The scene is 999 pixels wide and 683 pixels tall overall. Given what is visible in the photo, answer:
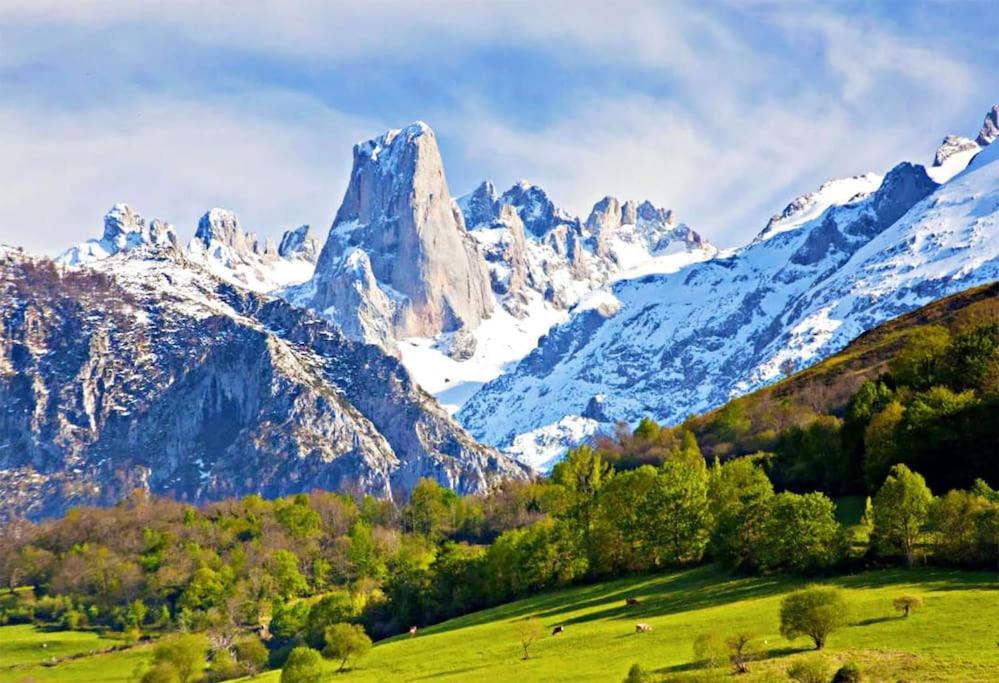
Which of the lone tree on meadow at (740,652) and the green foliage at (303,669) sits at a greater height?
the green foliage at (303,669)

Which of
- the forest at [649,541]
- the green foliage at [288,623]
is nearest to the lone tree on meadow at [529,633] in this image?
the forest at [649,541]

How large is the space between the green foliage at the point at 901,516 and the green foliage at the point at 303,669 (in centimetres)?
4687

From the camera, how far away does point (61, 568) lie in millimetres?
191250

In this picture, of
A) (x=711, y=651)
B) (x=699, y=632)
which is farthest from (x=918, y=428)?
(x=711, y=651)

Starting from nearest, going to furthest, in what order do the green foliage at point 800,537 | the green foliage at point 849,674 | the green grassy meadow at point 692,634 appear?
the green foliage at point 849,674 < the green grassy meadow at point 692,634 < the green foliage at point 800,537

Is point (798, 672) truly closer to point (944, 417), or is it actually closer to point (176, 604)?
point (944, 417)

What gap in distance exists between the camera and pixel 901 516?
8619 centimetres

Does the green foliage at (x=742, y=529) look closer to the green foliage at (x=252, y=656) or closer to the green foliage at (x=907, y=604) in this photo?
the green foliage at (x=907, y=604)

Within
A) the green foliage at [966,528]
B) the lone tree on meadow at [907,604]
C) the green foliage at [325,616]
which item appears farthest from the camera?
the green foliage at [325,616]

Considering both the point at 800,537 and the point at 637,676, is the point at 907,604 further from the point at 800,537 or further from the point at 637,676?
the point at 800,537

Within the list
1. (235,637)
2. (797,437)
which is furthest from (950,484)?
(235,637)

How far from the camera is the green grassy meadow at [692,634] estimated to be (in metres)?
58.6

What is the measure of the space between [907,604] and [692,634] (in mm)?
13961

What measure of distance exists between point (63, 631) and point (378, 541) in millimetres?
53985
